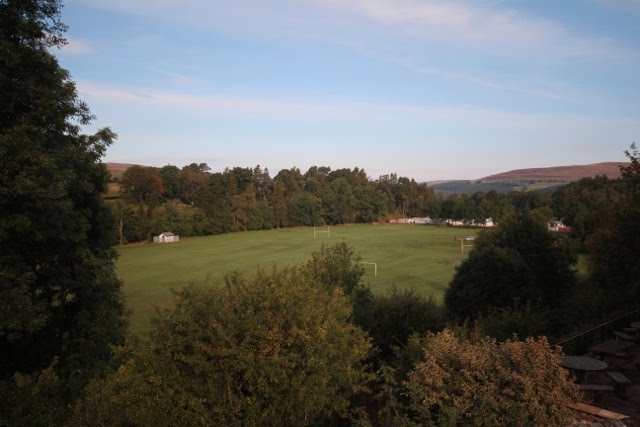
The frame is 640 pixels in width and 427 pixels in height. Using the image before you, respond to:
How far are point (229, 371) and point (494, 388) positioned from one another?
5.19 m

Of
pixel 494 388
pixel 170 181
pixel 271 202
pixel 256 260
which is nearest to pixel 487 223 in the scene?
pixel 271 202

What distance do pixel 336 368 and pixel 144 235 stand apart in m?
84.6

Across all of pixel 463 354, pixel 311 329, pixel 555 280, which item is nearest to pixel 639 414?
pixel 463 354

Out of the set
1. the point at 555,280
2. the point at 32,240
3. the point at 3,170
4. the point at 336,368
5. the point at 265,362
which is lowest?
the point at 555,280

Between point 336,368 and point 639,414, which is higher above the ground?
point 336,368

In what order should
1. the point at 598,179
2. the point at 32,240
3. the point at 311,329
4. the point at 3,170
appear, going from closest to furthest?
1. the point at 311,329
2. the point at 3,170
3. the point at 32,240
4. the point at 598,179

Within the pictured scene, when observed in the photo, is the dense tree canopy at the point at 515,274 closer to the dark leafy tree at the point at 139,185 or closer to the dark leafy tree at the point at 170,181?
the dark leafy tree at the point at 139,185

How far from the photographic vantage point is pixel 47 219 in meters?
12.4

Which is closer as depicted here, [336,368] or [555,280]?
[336,368]

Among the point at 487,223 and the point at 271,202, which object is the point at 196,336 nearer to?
the point at 271,202

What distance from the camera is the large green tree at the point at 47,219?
36.5 feet

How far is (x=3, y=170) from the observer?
1076 centimetres

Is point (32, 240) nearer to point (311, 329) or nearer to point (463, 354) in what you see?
point (311, 329)

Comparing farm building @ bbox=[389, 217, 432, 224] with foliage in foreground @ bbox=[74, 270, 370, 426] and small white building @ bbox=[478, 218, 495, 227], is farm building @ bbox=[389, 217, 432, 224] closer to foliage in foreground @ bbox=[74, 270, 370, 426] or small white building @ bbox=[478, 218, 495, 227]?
small white building @ bbox=[478, 218, 495, 227]
